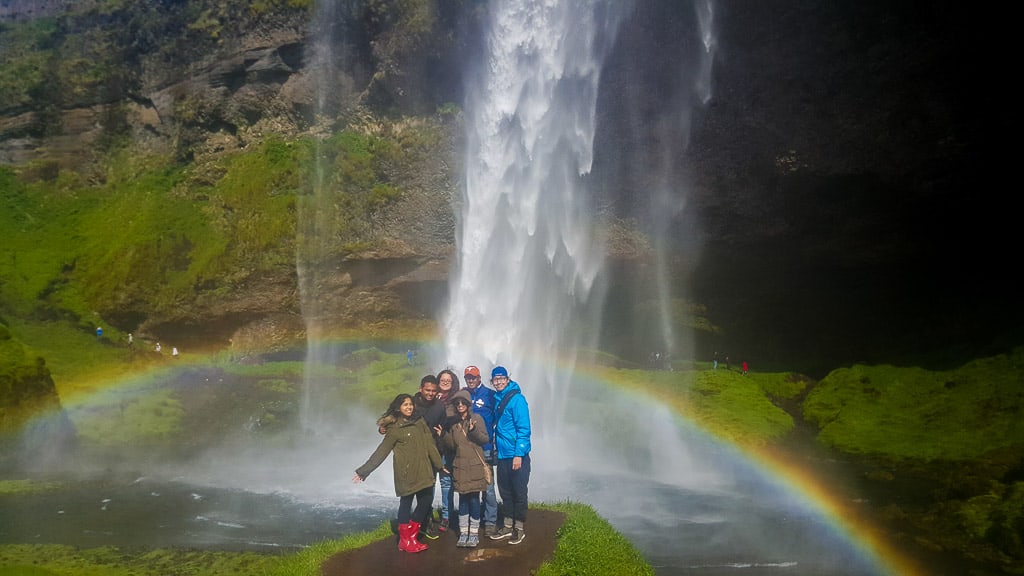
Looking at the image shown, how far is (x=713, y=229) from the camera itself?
3500 cm

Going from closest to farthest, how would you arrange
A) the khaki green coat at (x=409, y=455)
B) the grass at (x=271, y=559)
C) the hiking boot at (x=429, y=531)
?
the grass at (x=271, y=559) → the khaki green coat at (x=409, y=455) → the hiking boot at (x=429, y=531)

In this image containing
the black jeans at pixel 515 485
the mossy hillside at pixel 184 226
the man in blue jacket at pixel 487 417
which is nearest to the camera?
the black jeans at pixel 515 485

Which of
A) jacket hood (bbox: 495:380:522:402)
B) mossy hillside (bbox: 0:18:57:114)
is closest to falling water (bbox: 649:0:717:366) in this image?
jacket hood (bbox: 495:380:522:402)

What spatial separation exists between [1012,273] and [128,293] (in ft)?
135

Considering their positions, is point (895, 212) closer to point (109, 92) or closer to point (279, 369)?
point (279, 369)

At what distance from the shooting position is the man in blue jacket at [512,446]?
9.34 m

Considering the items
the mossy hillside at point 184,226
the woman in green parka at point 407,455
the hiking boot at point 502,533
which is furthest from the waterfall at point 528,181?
the woman in green parka at point 407,455

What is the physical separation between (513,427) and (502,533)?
158 centimetres

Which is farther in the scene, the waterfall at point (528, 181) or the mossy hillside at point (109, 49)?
the mossy hillside at point (109, 49)

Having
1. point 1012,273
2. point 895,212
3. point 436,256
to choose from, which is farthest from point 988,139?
point 436,256

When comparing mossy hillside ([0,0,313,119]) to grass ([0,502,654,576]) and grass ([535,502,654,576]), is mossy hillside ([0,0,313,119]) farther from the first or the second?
grass ([535,502,654,576])

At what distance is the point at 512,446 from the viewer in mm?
9484

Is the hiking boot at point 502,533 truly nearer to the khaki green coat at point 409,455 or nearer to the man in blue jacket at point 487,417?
the man in blue jacket at point 487,417

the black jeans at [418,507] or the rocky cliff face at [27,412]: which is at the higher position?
the rocky cliff face at [27,412]
